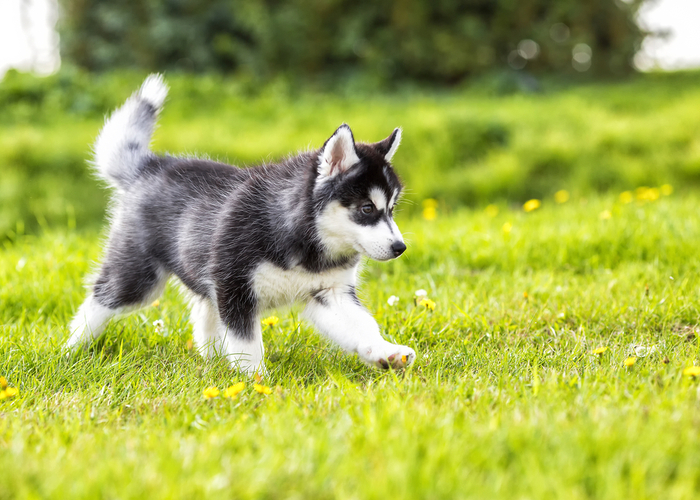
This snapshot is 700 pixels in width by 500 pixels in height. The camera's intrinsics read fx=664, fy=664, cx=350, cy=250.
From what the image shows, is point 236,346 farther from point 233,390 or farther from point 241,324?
point 233,390

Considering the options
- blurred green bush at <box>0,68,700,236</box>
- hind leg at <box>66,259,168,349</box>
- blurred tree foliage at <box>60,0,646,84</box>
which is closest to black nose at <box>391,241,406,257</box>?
hind leg at <box>66,259,168,349</box>

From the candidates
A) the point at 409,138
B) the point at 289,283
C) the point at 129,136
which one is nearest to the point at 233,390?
the point at 289,283

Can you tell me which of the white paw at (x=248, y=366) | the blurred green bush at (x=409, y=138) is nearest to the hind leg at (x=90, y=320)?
the white paw at (x=248, y=366)

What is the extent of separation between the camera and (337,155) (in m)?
3.03

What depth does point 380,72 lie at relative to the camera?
13.0 metres

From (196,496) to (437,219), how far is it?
4875mm

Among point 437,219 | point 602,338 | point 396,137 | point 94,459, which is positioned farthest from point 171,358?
point 437,219

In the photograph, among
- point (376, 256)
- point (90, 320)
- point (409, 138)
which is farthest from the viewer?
point (409, 138)

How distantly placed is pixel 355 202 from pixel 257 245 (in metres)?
0.50

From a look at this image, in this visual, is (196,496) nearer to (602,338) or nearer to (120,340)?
(120,340)

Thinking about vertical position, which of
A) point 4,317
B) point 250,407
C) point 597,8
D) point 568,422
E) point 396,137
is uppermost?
point 597,8

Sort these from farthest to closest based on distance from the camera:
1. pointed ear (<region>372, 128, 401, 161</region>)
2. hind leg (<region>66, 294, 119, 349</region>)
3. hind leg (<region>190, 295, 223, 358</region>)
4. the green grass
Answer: hind leg (<region>190, 295, 223, 358</region>)
hind leg (<region>66, 294, 119, 349</region>)
pointed ear (<region>372, 128, 401, 161</region>)
the green grass

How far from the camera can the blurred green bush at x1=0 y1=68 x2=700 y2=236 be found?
7543 mm

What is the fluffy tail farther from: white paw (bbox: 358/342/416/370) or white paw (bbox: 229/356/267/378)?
white paw (bbox: 358/342/416/370)
